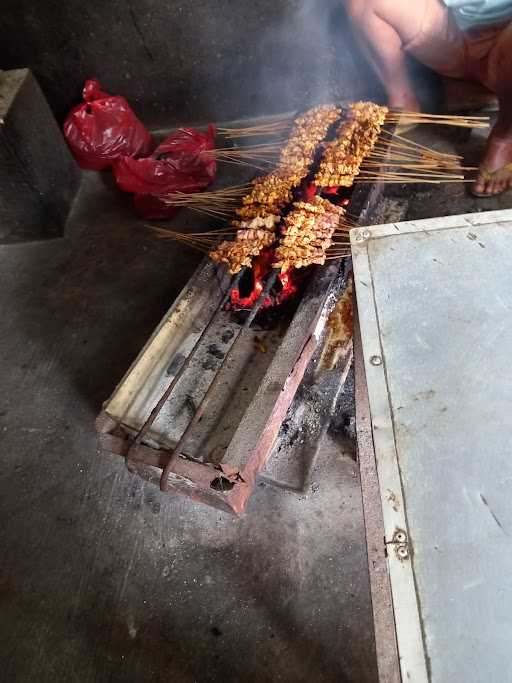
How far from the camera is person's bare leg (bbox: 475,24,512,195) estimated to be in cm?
340

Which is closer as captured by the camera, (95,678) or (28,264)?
(95,678)

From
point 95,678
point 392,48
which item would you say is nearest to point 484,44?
point 392,48

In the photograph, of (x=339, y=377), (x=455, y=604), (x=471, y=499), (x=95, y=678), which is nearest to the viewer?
(x=455, y=604)

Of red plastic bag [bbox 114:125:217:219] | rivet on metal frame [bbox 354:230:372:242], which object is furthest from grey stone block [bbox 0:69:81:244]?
rivet on metal frame [bbox 354:230:372:242]

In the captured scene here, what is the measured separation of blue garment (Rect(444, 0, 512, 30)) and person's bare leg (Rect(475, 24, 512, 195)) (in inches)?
7.8

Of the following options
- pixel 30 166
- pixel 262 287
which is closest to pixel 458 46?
pixel 262 287

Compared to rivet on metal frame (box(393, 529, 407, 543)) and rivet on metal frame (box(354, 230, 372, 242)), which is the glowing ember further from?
rivet on metal frame (box(393, 529, 407, 543))

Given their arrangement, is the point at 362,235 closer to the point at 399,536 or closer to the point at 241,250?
the point at 399,536

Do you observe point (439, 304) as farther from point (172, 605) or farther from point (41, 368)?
point (41, 368)

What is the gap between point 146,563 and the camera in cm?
288

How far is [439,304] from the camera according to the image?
1.73m

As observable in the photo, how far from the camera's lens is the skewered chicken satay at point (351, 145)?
11.0 ft

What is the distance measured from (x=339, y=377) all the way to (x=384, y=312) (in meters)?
1.35

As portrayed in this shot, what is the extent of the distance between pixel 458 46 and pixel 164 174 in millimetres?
2445
